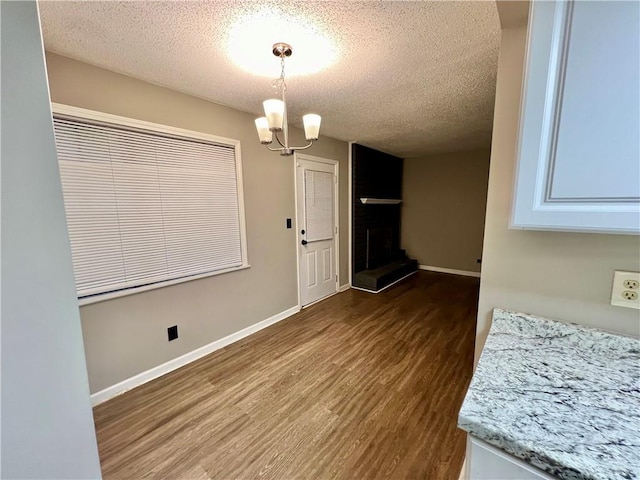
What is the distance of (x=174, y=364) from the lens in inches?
92.9

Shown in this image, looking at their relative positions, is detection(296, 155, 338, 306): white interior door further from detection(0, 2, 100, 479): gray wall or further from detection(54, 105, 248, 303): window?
detection(0, 2, 100, 479): gray wall

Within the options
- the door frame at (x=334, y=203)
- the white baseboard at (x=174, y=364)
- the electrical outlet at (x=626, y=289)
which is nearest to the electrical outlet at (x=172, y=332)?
the white baseboard at (x=174, y=364)

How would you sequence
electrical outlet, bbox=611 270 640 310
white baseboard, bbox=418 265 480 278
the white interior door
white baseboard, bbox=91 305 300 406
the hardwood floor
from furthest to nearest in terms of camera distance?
white baseboard, bbox=418 265 480 278 → the white interior door → white baseboard, bbox=91 305 300 406 → the hardwood floor → electrical outlet, bbox=611 270 640 310

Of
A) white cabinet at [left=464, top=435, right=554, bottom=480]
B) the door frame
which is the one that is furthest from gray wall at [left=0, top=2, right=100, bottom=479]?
the door frame

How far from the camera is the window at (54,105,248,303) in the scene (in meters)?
1.80

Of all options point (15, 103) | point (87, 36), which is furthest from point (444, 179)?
point (15, 103)

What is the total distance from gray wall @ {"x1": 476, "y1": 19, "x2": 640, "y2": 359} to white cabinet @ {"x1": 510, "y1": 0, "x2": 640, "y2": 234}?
11.8 inches

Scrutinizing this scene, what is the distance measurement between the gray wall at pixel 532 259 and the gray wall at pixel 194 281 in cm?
222

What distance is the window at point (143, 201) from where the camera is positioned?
1.80 meters

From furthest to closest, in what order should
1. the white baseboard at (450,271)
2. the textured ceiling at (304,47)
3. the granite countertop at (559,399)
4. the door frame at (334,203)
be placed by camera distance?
the white baseboard at (450,271) → the door frame at (334,203) → the textured ceiling at (304,47) → the granite countertop at (559,399)

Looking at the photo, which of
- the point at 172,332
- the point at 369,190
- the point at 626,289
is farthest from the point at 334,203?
the point at 626,289

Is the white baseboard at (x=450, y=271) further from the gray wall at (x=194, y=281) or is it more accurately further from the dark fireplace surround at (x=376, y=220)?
the gray wall at (x=194, y=281)

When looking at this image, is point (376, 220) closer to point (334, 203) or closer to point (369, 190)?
point (369, 190)

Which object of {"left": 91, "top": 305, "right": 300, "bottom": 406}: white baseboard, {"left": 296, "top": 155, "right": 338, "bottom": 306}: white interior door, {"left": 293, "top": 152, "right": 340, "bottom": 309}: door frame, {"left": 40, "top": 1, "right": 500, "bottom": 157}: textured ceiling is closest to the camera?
{"left": 40, "top": 1, "right": 500, "bottom": 157}: textured ceiling
